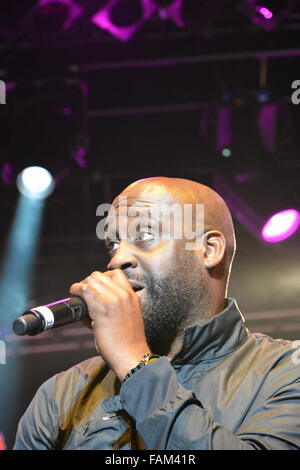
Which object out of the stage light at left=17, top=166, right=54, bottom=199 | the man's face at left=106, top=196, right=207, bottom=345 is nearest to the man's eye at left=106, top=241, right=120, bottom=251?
the man's face at left=106, top=196, right=207, bottom=345

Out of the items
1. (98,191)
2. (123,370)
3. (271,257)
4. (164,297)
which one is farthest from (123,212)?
(271,257)

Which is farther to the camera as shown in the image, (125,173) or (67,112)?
(125,173)

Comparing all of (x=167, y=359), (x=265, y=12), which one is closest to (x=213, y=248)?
(x=167, y=359)

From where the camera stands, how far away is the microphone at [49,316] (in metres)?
1.33

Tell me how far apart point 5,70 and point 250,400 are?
2.46 metres

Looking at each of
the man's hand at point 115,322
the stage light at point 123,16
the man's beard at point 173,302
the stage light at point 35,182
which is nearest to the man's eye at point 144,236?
the man's beard at point 173,302

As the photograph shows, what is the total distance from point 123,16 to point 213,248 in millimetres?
A: 1797

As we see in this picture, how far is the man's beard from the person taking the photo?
1.63 metres

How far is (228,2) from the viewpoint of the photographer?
9.87ft

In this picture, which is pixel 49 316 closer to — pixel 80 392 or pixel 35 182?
pixel 80 392

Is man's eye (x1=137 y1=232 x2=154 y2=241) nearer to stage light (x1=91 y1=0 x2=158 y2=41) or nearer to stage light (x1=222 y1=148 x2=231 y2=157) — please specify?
stage light (x1=91 y1=0 x2=158 y2=41)

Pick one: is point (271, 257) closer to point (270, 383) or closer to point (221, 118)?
point (221, 118)

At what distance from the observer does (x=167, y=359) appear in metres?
1.38

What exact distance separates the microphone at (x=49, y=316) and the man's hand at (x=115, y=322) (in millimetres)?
30
